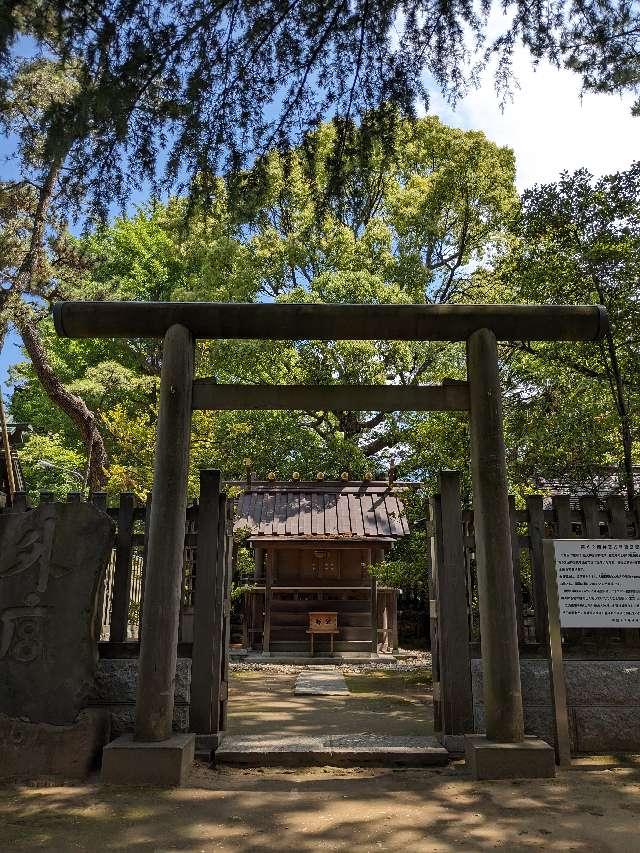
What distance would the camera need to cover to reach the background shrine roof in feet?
52.4

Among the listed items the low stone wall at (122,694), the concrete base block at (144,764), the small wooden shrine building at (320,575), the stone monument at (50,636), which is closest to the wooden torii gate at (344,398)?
the concrete base block at (144,764)

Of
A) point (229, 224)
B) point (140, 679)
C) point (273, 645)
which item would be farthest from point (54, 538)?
point (273, 645)

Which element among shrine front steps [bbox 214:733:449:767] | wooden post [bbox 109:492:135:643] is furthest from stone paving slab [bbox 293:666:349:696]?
wooden post [bbox 109:492:135:643]

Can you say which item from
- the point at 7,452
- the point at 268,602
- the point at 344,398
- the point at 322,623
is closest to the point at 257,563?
the point at 268,602

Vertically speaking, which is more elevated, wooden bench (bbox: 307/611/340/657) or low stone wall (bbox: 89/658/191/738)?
wooden bench (bbox: 307/611/340/657)

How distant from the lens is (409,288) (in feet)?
68.2

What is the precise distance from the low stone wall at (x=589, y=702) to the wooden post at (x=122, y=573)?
280 centimetres

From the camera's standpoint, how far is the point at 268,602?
15719mm

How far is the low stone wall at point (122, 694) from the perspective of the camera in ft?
16.0

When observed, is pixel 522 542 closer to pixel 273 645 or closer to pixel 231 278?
pixel 273 645

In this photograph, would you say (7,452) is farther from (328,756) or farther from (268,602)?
(328,756)

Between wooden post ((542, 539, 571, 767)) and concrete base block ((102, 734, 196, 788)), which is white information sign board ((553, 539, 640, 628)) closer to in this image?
wooden post ((542, 539, 571, 767))

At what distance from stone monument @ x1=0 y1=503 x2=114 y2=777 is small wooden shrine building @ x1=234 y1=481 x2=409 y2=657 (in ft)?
35.6

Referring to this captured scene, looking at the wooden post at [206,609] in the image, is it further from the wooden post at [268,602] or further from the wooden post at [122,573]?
the wooden post at [268,602]
